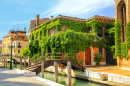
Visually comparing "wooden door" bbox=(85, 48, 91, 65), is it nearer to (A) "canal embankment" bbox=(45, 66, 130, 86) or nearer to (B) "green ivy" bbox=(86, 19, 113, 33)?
(B) "green ivy" bbox=(86, 19, 113, 33)

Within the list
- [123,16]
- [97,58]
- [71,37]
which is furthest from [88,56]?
[123,16]

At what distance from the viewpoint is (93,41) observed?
23.5 metres

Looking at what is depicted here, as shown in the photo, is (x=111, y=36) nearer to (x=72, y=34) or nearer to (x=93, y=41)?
(x=93, y=41)

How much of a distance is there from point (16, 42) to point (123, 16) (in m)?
45.6

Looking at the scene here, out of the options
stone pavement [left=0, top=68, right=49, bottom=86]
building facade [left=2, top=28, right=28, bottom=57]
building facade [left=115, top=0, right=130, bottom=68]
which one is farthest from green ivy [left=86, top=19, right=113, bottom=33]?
building facade [left=2, top=28, right=28, bottom=57]

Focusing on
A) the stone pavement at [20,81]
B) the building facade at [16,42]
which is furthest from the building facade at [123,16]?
the building facade at [16,42]

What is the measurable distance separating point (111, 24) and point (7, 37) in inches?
1948

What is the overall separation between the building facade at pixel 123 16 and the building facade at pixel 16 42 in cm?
4308

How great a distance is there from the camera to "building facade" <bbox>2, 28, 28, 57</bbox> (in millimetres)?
57984

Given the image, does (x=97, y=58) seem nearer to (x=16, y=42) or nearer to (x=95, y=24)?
(x=95, y=24)

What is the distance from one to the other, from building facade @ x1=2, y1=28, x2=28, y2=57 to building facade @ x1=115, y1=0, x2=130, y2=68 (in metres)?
43.1

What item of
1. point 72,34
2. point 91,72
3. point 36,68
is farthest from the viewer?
point 72,34

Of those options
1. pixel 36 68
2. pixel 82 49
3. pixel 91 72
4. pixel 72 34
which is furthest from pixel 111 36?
pixel 36 68

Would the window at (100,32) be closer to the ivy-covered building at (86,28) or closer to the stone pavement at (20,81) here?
the ivy-covered building at (86,28)
